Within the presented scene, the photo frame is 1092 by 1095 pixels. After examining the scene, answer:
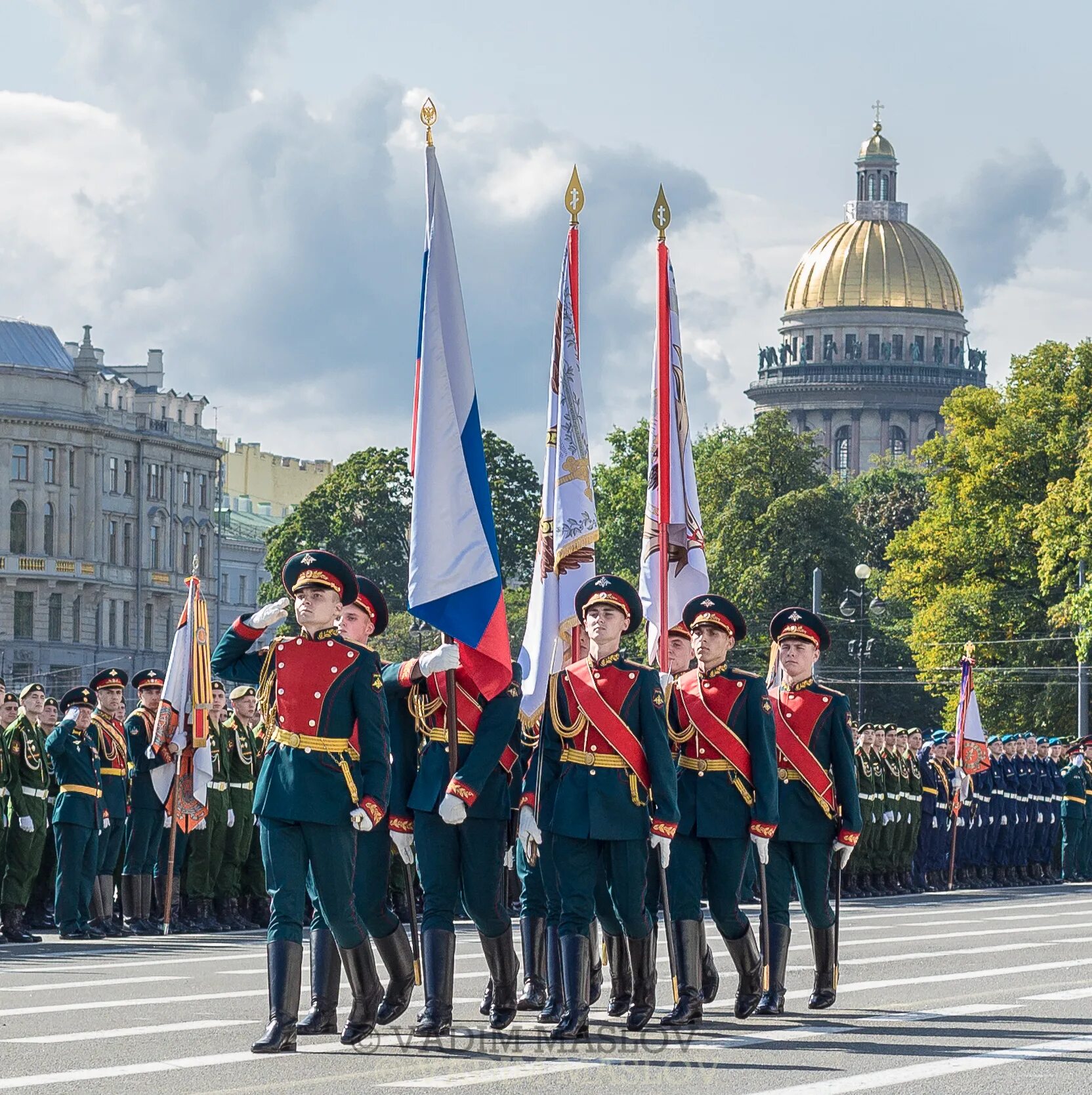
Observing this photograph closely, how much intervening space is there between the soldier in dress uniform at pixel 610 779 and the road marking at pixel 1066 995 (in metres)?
3.05

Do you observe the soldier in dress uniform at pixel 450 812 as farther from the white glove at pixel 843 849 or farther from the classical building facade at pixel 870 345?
the classical building facade at pixel 870 345

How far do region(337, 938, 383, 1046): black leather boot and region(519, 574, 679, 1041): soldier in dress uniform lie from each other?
35.6 inches

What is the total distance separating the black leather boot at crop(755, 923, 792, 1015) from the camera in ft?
41.9

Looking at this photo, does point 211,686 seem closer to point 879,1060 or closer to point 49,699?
point 49,699

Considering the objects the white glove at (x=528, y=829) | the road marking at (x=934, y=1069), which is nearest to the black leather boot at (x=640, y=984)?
the white glove at (x=528, y=829)

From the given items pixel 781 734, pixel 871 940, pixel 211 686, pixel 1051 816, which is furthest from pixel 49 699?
pixel 1051 816

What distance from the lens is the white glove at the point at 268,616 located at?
11.0 meters

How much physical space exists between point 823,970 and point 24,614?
99843 mm

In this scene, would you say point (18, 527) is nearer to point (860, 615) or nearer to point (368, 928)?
point (860, 615)

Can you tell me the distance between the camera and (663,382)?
1692cm

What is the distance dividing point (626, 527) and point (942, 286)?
79.7 metres

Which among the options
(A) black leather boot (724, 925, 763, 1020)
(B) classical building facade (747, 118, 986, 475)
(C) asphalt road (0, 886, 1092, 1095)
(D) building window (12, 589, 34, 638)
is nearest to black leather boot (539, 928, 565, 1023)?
(C) asphalt road (0, 886, 1092, 1095)

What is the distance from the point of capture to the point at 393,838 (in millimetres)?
11570

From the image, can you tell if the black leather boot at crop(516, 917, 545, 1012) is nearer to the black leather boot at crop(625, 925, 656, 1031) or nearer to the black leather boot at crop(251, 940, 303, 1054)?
the black leather boot at crop(625, 925, 656, 1031)
